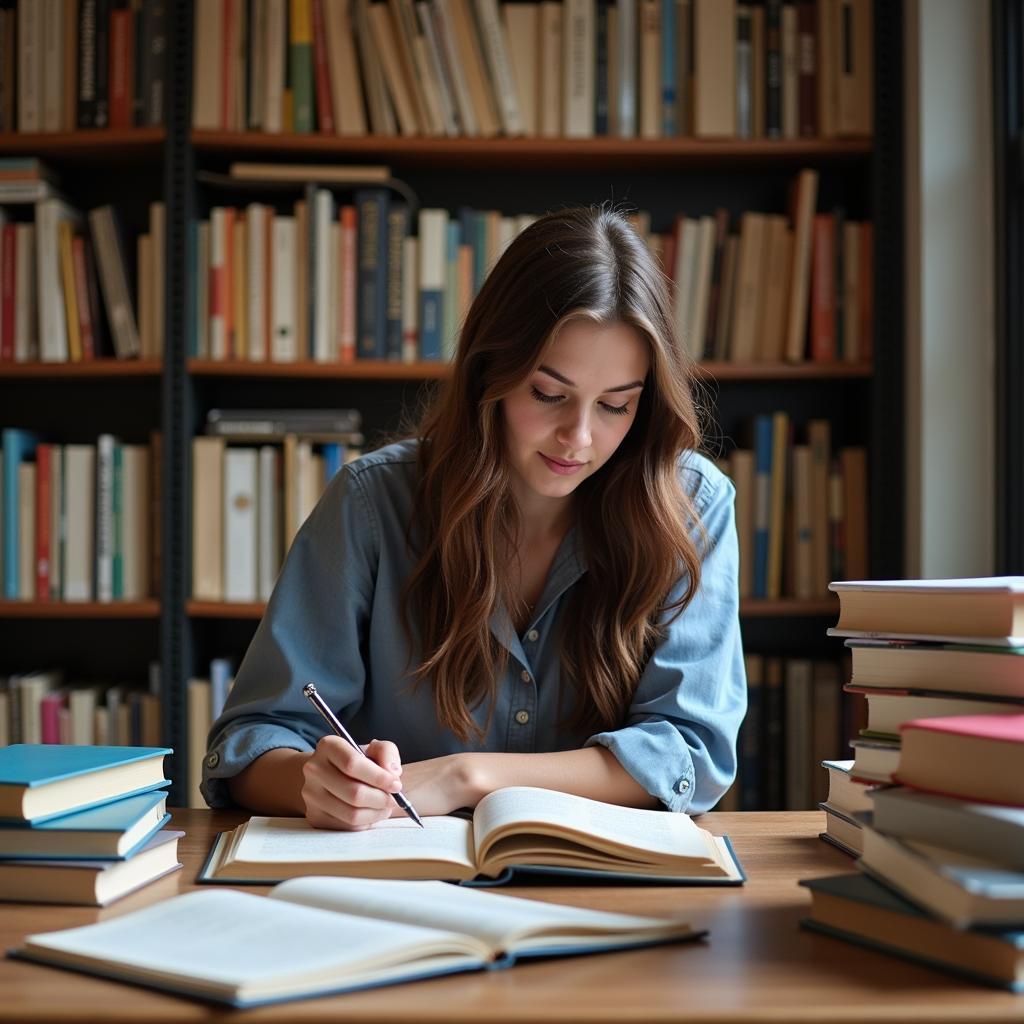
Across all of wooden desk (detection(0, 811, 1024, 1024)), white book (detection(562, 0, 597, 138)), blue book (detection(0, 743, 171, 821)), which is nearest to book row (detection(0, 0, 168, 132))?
white book (detection(562, 0, 597, 138))

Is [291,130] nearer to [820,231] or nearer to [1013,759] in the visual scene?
[820,231]

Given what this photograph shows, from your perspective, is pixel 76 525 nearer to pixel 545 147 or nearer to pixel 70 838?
pixel 545 147

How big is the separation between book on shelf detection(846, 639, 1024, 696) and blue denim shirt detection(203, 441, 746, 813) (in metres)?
0.34

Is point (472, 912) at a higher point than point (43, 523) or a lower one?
lower

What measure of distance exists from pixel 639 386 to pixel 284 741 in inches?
22.0

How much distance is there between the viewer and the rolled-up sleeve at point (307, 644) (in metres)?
1.32

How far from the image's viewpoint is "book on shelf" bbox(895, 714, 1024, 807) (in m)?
0.80

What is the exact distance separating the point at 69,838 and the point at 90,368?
176 centimetres

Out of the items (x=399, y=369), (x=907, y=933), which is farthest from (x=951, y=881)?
(x=399, y=369)

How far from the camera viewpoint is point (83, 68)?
8.26ft

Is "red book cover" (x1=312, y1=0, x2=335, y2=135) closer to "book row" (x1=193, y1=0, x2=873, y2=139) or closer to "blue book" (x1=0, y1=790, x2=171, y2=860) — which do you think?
"book row" (x1=193, y1=0, x2=873, y2=139)

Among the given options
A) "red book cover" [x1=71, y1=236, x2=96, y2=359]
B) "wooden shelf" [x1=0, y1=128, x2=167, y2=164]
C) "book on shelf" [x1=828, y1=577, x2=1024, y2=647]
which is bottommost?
"book on shelf" [x1=828, y1=577, x2=1024, y2=647]

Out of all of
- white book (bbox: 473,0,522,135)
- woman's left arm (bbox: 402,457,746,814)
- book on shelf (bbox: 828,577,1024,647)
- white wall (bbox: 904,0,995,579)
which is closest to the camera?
book on shelf (bbox: 828,577,1024,647)

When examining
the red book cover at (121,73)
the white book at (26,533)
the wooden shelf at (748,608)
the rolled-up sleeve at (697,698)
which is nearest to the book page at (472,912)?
the rolled-up sleeve at (697,698)
